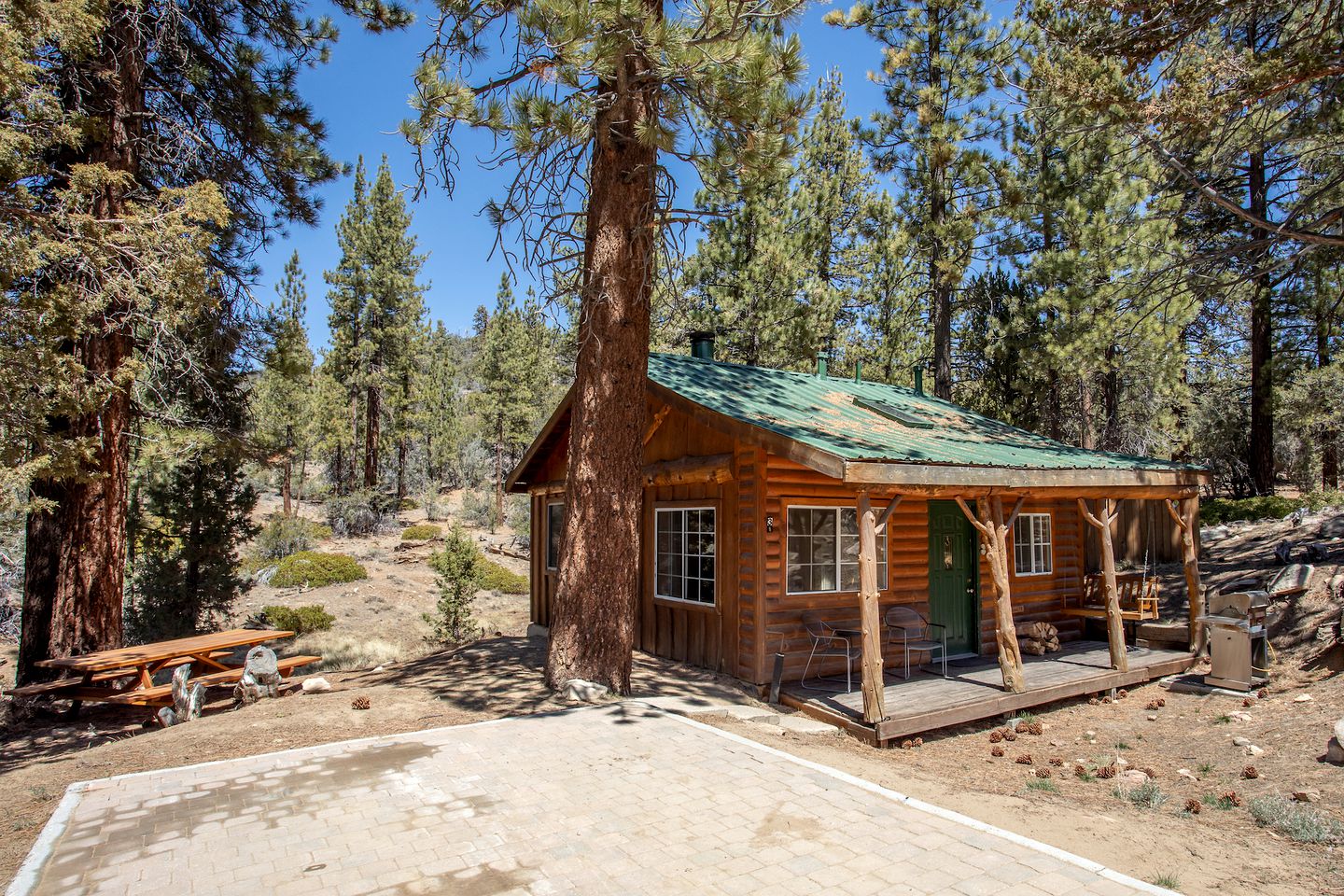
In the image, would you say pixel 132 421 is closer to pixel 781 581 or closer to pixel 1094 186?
pixel 781 581

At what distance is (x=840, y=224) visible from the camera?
21.4m

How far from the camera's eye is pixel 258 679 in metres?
8.24

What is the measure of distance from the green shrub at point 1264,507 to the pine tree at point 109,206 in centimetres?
2148

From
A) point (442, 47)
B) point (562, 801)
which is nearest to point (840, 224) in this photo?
point (442, 47)

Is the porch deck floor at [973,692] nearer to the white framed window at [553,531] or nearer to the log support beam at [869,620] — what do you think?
the log support beam at [869,620]

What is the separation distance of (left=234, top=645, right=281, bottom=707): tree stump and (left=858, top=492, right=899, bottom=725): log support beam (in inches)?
257

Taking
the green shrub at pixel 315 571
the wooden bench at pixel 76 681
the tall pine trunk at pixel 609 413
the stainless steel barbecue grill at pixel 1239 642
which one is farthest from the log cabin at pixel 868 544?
the green shrub at pixel 315 571

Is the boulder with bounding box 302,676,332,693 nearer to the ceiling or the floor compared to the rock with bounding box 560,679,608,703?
nearer to the floor

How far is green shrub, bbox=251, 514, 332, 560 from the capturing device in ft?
74.7

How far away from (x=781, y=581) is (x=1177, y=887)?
15.7 feet

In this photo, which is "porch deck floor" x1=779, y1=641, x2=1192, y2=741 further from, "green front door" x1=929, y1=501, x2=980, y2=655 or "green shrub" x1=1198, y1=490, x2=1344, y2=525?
"green shrub" x1=1198, y1=490, x2=1344, y2=525

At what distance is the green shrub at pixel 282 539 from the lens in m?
22.8

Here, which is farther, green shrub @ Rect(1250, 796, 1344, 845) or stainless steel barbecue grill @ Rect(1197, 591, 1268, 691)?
stainless steel barbecue grill @ Rect(1197, 591, 1268, 691)

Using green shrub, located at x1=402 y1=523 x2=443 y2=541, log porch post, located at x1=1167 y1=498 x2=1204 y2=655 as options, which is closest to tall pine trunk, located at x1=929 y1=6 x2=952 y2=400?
log porch post, located at x1=1167 y1=498 x2=1204 y2=655
